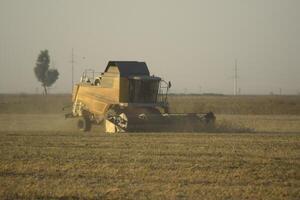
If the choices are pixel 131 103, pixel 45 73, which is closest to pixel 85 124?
pixel 131 103

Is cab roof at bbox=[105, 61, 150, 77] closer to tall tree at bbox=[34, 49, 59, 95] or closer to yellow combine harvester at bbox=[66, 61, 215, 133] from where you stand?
yellow combine harvester at bbox=[66, 61, 215, 133]

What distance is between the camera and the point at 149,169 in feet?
44.2

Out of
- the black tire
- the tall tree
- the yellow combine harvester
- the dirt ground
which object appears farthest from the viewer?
the tall tree

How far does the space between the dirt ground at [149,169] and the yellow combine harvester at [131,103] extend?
5.02 meters

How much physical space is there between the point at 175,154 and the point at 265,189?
208 inches

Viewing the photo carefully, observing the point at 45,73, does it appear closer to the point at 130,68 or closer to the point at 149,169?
the point at 130,68

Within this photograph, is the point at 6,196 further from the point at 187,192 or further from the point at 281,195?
the point at 281,195

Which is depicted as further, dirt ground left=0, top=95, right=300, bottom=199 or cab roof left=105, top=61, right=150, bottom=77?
cab roof left=105, top=61, right=150, bottom=77

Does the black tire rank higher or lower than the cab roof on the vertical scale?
lower

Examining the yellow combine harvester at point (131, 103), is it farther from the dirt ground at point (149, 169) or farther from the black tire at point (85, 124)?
the dirt ground at point (149, 169)

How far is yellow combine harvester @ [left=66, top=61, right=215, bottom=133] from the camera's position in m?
25.8

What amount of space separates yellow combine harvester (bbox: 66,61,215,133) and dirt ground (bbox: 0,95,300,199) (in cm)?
502

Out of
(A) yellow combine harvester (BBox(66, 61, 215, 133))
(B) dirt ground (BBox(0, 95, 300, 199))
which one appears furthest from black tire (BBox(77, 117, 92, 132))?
(B) dirt ground (BBox(0, 95, 300, 199))

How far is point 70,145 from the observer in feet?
62.0
